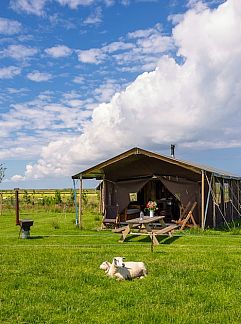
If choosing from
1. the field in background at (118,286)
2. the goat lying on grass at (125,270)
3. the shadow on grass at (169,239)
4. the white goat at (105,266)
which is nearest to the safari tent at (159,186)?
the shadow on grass at (169,239)

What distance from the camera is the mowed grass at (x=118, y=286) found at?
17.1 ft

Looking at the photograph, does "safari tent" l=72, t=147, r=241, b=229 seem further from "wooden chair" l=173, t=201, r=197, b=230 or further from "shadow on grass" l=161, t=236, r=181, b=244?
"shadow on grass" l=161, t=236, r=181, b=244

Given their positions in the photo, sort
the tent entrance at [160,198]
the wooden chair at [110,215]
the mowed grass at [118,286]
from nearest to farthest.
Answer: the mowed grass at [118,286] → the wooden chair at [110,215] → the tent entrance at [160,198]

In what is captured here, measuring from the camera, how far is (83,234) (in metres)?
14.5

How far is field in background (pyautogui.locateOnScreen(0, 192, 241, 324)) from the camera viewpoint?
522 cm

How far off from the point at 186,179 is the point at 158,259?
8.74 meters

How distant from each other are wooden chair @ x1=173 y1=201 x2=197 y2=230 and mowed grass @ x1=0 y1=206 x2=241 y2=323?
182 inches

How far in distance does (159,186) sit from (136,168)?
221 centimetres

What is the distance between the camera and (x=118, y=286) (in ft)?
21.6

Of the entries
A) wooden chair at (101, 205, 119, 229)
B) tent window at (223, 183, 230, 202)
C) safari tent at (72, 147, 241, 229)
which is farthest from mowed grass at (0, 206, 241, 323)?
tent window at (223, 183, 230, 202)

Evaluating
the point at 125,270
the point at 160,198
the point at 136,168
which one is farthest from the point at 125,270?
the point at 160,198

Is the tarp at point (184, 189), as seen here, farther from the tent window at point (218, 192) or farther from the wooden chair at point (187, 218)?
the tent window at point (218, 192)

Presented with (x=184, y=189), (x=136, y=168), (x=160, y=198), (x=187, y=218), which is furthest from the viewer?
(x=160, y=198)

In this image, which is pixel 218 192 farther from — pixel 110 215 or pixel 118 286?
pixel 118 286
